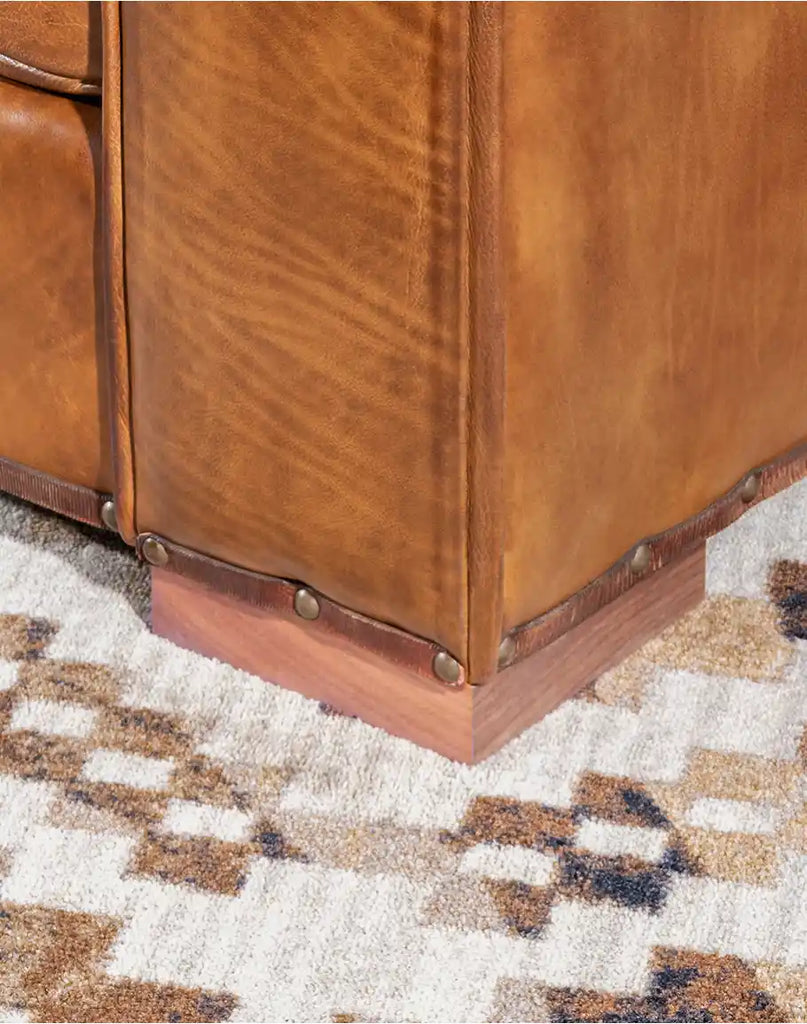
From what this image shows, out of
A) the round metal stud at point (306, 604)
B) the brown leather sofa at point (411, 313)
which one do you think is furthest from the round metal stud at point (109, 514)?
the round metal stud at point (306, 604)

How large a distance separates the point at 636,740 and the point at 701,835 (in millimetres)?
92

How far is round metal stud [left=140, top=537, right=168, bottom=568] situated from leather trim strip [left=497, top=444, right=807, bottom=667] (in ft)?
0.74

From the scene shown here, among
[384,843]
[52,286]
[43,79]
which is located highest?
[43,79]

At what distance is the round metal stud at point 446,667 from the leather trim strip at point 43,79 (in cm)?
38

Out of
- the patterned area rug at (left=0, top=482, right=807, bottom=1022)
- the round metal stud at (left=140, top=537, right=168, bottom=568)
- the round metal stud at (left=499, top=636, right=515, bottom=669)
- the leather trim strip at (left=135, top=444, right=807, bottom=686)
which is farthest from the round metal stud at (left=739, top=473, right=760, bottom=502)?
the round metal stud at (left=140, top=537, right=168, bottom=568)

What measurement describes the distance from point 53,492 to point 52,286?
135 mm

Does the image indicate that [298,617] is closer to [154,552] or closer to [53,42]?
[154,552]

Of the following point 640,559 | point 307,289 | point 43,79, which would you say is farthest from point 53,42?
point 640,559

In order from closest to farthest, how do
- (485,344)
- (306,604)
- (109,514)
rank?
1. (485,344)
2. (306,604)
3. (109,514)

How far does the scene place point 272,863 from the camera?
914 millimetres

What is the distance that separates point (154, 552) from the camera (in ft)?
3.40

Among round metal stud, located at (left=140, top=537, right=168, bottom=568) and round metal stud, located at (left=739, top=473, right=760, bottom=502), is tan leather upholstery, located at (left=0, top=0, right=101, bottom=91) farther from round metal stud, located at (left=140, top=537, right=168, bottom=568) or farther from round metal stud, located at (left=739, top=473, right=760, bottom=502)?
round metal stud, located at (left=739, top=473, right=760, bottom=502)

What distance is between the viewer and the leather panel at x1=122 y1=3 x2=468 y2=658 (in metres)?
0.83

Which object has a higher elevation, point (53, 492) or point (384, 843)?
point (53, 492)
